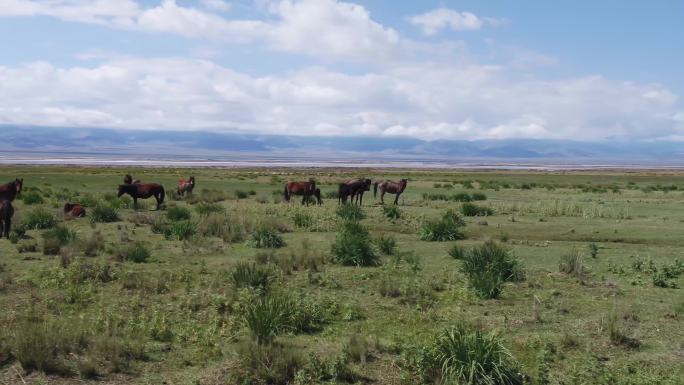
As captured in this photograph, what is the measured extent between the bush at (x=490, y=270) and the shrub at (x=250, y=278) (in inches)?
182

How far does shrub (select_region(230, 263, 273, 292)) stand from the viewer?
42.4ft

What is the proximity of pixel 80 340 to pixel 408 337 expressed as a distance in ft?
17.7

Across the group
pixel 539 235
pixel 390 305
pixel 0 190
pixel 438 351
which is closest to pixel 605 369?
pixel 438 351

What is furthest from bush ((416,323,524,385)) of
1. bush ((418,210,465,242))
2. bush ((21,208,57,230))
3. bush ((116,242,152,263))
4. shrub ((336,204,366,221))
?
bush ((21,208,57,230))

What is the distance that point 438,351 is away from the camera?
8625mm

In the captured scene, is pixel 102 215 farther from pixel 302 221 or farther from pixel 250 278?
pixel 250 278

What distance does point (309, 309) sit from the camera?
11117mm

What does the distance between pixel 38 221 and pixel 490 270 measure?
657 inches

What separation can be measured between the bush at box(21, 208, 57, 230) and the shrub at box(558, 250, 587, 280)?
58.8 feet

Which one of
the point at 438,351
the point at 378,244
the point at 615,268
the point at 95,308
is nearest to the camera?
the point at 438,351

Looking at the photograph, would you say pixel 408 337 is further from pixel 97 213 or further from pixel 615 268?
pixel 97 213

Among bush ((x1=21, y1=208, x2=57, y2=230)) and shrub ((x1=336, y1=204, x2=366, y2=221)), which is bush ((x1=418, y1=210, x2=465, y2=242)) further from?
bush ((x1=21, y1=208, x2=57, y2=230))

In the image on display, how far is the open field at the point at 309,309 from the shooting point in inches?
340

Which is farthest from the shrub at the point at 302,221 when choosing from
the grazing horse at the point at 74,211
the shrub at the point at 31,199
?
the shrub at the point at 31,199
